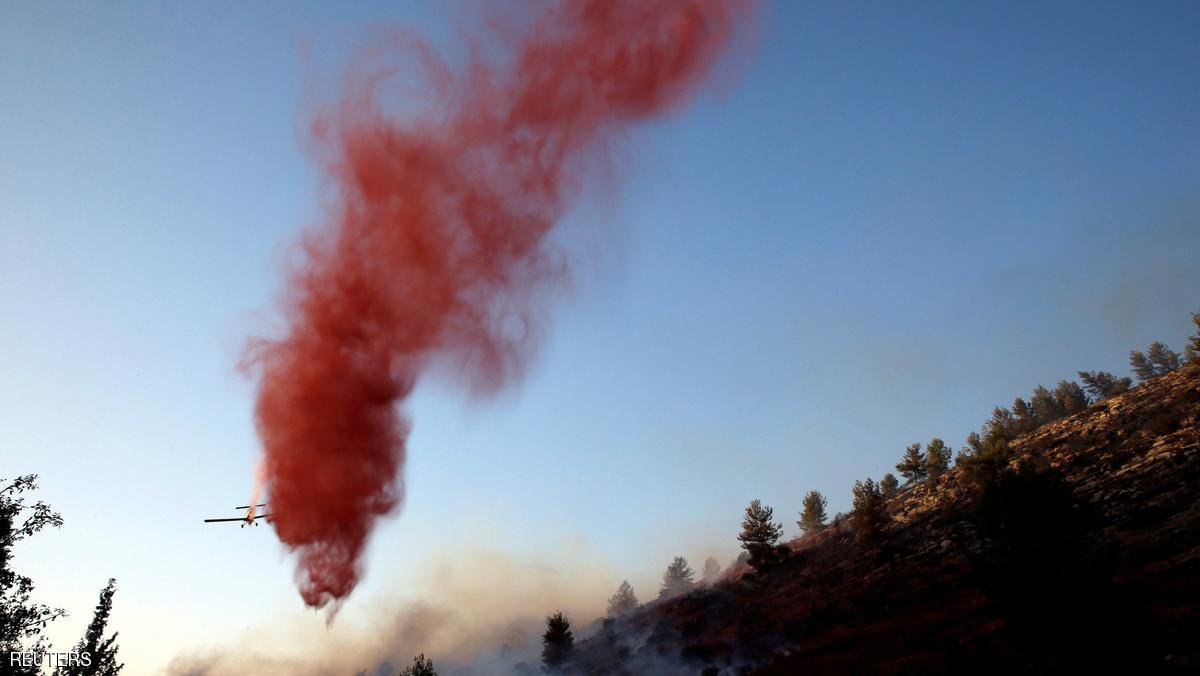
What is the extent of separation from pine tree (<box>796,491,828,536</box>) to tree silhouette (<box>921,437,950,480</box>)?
16696 millimetres

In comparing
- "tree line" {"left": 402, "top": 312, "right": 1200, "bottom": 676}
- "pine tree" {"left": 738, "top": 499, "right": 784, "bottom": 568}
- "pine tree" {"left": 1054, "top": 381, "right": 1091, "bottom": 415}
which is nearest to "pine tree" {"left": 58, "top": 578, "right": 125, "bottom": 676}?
"tree line" {"left": 402, "top": 312, "right": 1200, "bottom": 676}

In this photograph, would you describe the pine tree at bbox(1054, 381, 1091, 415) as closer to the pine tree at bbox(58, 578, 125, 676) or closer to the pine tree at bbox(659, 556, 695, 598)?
the pine tree at bbox(659, 556, 695, 598)

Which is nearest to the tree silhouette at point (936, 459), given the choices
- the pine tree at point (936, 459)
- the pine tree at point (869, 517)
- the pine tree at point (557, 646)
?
the pine tree at point (936, 459)

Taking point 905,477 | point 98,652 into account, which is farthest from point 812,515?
point 98,652

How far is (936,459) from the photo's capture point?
255 feet

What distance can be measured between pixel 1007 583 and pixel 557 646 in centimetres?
4770

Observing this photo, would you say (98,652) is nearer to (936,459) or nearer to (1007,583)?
(1007,583)

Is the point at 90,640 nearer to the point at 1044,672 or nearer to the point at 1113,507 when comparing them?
the point at 1044,672

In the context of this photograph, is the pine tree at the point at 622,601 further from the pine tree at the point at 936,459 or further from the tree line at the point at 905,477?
the pine tree at the point at 936,459

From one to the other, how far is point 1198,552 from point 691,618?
40.3 meters

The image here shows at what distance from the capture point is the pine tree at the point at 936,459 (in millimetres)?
76750

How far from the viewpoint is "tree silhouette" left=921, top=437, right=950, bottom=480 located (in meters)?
76.8

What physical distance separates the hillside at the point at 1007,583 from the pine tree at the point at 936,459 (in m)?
9.70

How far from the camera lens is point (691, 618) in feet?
180
